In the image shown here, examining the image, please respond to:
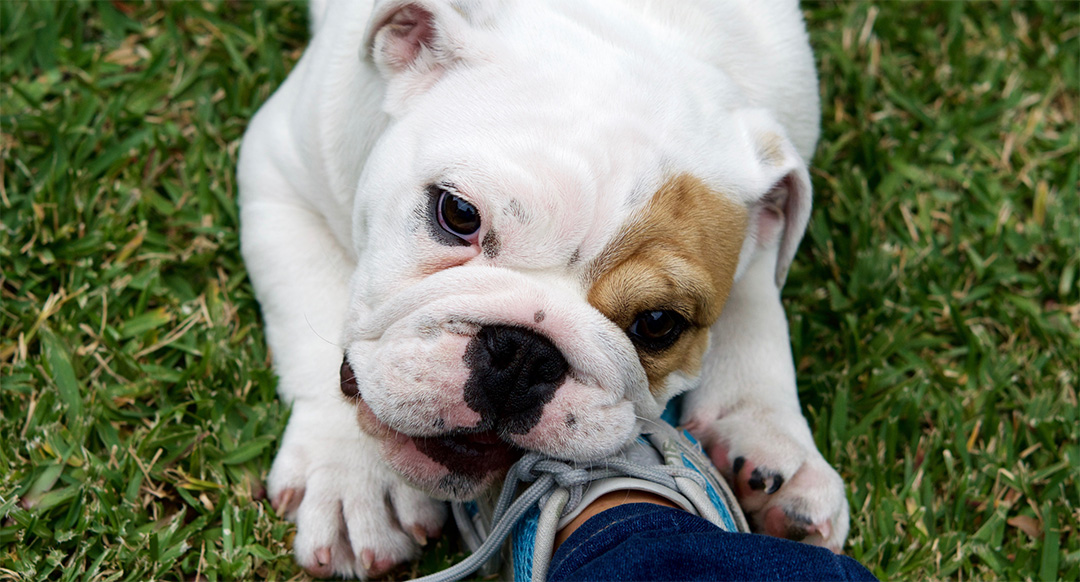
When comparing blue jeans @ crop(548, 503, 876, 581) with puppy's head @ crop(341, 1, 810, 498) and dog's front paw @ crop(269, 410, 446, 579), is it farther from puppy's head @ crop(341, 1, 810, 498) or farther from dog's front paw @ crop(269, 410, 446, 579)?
dog's front paw @ crop(269, 410, 446, 579)

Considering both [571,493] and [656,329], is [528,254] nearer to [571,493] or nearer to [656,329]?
[656,329]

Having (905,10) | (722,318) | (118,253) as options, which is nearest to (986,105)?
(905,10)

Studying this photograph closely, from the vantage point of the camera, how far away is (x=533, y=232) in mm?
2666

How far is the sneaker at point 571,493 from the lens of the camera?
291 cm

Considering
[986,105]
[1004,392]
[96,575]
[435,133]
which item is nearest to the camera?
[435,133]

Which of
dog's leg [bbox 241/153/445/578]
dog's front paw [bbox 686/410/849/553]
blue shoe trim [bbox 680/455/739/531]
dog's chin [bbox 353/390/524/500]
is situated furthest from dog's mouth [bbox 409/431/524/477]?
dog's front paw [bbox 686/410/849/553]

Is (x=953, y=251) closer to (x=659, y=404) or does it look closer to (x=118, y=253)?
(x=659, y=404)

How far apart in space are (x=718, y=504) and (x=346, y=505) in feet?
4.01

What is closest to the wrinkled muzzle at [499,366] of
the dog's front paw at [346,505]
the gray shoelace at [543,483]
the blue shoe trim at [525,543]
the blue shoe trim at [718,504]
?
the gray shoelace at [543,483]

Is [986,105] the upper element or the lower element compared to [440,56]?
lower

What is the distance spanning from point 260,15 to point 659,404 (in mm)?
2729

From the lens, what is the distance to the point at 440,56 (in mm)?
3049

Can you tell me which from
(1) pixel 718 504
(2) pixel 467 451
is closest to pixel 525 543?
(2) pixel 467 451

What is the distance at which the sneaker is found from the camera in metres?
2.91
